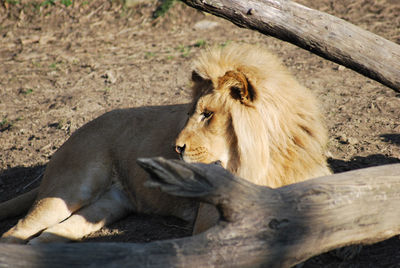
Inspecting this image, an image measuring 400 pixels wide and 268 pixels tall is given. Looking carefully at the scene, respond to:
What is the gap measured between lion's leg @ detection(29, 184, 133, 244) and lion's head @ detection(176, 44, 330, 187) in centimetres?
124

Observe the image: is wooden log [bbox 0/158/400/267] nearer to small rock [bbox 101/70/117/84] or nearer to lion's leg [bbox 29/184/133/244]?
lion's leg [bbox 29/184/133/244]

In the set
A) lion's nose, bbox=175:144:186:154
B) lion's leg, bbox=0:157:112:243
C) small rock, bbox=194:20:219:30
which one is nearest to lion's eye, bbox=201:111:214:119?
lion's nose, bbox=175:144:186:154

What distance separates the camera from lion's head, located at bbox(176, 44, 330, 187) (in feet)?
9.96

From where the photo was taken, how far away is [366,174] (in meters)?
2.49

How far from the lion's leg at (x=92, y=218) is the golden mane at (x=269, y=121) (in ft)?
4.47

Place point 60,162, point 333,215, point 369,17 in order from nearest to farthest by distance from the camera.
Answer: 1. point 333,215
2. point 60,162
3. point 369,17

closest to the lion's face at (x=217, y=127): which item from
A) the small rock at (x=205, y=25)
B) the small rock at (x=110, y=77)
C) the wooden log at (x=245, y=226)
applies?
the wooden log at (x=245, y=226)

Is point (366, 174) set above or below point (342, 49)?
below

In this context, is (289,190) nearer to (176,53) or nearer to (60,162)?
(60,162)

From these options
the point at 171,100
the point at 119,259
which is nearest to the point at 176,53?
the point at 171,100

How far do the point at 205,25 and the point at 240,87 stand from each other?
5.75 m

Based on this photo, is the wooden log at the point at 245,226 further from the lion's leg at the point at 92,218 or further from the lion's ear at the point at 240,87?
the lion's leg at the point at 92,218

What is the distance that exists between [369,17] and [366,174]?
5.85 metres

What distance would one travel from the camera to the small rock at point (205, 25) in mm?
8445
